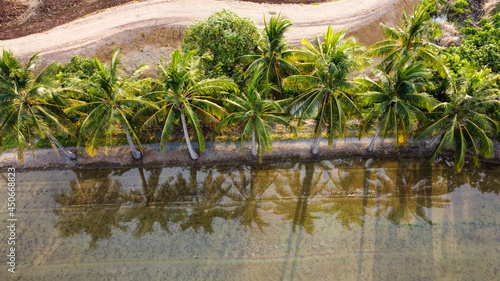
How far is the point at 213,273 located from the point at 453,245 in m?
14.5

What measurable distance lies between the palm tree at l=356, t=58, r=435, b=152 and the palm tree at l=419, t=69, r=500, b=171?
175 cm

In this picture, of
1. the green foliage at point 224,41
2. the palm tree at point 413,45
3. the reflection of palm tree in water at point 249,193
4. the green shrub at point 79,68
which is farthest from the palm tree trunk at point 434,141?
the green shrub at point 79,68

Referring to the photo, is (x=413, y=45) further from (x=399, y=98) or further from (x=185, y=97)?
(x=185, y=97)

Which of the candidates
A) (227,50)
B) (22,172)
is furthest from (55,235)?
(227,50)

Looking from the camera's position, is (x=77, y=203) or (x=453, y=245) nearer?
(x=453, y=245)

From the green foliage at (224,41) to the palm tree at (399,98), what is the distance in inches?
329

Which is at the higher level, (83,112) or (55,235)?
(83,112)

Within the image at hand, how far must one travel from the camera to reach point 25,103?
58.1 feet

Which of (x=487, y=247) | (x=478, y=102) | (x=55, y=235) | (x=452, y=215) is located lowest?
(x=487, y=247)

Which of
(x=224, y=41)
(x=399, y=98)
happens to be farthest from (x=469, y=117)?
(x=224, y=41)

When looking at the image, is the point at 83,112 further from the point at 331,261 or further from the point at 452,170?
the point at 452,170

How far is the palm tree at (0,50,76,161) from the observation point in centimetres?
1709

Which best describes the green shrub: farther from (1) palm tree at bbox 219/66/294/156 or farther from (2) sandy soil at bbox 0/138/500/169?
(1) palm tree at bbox 219/66/294/156

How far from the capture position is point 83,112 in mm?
18469
